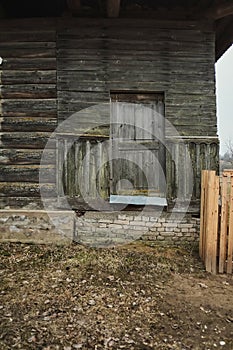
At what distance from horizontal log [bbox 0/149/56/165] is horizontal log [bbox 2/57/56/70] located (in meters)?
1.53

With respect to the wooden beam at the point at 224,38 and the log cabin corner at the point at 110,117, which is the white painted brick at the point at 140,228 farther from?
the wooden beam at the point at 224,38

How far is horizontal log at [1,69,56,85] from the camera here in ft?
19.9

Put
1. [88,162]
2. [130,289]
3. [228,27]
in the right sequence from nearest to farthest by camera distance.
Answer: [130,289], [88,162], [228,27]

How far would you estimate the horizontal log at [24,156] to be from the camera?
6.05m

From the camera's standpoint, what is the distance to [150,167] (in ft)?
20.3

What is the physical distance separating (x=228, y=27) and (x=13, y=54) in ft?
14.1

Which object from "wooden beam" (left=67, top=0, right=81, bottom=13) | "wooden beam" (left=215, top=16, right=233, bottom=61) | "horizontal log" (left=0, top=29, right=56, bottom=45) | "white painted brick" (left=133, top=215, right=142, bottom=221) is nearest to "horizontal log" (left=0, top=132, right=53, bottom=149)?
"horizontal log" (left=0, top=29, right=56, bottom=45)

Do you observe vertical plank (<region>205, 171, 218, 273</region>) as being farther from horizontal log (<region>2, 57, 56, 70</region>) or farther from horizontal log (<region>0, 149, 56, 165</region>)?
horizontal log (<region>2, 57, 56, 70</region>)

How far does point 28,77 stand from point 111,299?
13.8 ft

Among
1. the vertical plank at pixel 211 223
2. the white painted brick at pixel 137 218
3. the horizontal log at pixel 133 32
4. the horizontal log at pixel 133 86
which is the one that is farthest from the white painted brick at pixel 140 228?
the horizontal log at pixel 133 32

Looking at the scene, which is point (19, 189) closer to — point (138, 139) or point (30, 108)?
point (30, 108)

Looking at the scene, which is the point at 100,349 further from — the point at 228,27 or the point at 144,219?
the point at 228,27

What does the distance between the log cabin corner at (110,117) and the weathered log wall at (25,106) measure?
18 millimetres

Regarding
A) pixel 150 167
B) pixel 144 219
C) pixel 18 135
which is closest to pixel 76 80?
pixel 18 135
